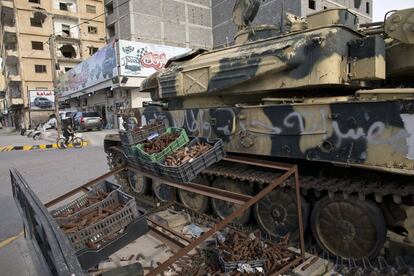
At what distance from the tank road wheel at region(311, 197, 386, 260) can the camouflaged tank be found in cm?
1

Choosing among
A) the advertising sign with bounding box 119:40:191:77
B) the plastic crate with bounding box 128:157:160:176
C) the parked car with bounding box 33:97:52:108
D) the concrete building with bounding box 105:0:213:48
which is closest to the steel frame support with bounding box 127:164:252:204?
the plastic crate with bounding box 128:157:160:176

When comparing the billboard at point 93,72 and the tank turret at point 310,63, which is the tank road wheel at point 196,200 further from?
the billboard at point 93,72

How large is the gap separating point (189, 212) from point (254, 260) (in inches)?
88.8

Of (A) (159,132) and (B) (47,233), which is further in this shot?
(A) (159,132)

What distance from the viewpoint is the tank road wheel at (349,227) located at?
3517 millimetres

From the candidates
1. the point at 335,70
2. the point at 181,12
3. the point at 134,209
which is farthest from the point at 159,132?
the point at 181,12

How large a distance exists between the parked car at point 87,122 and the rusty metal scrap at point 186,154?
22.9 m

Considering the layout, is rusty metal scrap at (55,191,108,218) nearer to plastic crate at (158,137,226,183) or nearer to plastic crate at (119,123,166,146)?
plastic crate at (119,123,166,146)

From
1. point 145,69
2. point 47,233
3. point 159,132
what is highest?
point 145,69

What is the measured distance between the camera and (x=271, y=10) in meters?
35.7

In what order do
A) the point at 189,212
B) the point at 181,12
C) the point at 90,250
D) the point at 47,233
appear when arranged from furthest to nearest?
the point at 181,12, the point at 189,212, the point at 90,250, the point at 47,233

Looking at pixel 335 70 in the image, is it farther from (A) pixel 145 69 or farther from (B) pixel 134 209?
(A) pixel 145 69

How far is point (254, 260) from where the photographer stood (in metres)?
3.52

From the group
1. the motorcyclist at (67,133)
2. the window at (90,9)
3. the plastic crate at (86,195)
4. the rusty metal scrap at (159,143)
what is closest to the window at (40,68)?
the window at (90,9)
